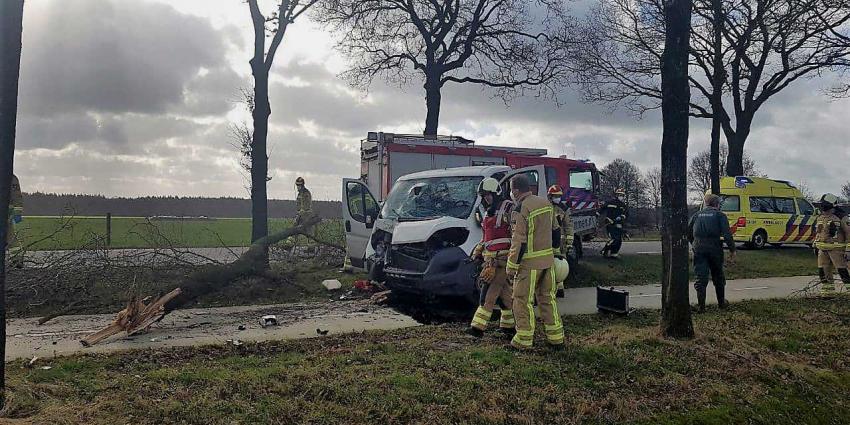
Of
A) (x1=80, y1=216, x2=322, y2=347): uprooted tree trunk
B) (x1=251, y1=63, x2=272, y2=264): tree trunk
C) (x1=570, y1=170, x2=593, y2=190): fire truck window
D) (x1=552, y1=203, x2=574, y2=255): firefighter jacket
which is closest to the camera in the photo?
(x1=80, y1=216, x2=322, y2=347): uprooted tree trunk

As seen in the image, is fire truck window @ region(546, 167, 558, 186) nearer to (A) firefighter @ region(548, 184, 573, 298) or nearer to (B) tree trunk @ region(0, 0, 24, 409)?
(A) firefighter @ region(548, 184, 573, 298)

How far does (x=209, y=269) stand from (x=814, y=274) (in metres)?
13.7

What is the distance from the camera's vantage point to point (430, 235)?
28.3 feet

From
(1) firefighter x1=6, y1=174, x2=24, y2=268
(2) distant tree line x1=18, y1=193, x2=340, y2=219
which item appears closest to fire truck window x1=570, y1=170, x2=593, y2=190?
(1) firefighter x1=6, y1=174, x2=24, y2=268

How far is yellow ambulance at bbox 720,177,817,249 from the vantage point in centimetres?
2019

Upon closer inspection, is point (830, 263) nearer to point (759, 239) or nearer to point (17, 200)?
point (759, 239)

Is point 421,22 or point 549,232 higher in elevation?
point 421,22

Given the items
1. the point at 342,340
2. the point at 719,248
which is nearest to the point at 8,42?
the point at 342,340

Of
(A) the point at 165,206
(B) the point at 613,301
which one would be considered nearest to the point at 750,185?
(B) the point at 613,301

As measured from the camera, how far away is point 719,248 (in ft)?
30.1

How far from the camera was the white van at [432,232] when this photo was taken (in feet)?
27.6

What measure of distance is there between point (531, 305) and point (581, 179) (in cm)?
1012

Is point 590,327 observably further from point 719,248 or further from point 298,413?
point 298,413

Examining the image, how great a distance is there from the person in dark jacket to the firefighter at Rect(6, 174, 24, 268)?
10.4 metres
